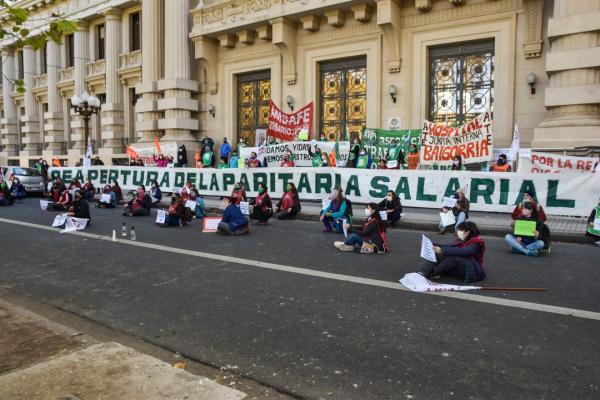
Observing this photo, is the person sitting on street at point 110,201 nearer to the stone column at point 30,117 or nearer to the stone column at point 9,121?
the stone column at point 30,117

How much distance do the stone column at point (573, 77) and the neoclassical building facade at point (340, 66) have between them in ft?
0.10

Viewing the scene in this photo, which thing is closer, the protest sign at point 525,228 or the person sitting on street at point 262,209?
the protest sign at point 525,228

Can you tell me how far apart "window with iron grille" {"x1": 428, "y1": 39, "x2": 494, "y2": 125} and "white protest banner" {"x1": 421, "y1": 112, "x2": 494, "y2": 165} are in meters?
3.36

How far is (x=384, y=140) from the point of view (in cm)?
1825

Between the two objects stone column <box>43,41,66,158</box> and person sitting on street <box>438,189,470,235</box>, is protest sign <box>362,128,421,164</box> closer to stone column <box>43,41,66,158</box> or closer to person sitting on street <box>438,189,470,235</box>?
person sitting on street <box>438,189,470,235</box>

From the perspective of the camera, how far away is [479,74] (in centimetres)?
1836

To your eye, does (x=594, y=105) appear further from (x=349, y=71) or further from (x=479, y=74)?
(x=349, y=71)

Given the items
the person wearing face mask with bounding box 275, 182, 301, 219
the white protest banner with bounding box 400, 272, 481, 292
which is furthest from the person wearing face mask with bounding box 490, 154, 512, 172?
the white protest banner with bounding box 400, 272, 481, 292

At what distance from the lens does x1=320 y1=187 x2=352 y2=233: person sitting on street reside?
40.3 ft

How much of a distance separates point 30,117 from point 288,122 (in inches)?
1082

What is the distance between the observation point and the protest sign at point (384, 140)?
1778 centimetres

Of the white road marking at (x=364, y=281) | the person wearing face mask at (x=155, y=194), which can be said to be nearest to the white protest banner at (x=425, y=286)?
the white road marking at (x=364, y=281)

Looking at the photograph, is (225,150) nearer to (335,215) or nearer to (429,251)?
(335,215)

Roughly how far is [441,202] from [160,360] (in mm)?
11218
